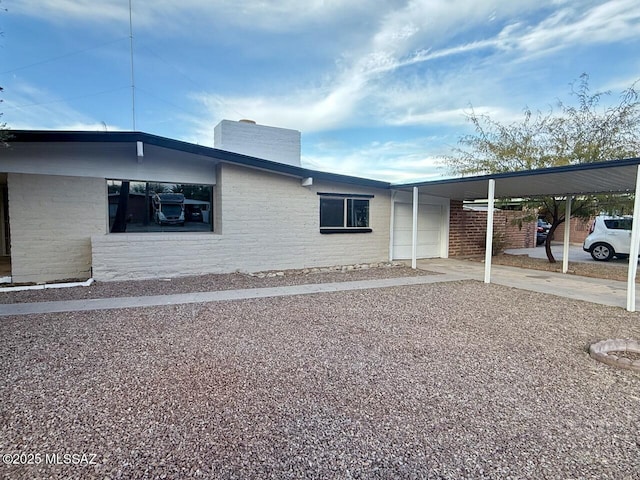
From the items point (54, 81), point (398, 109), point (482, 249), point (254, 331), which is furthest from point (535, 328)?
point (54, 81)

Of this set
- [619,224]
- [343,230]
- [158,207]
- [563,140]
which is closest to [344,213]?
[343,230]

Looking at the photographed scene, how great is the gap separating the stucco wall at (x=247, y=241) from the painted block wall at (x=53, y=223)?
540 millimetres

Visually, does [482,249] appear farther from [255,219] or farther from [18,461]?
[18,461]

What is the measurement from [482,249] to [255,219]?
9.94 meters

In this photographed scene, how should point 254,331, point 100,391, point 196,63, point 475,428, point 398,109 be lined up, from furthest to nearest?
point 398,109 → point 196,63 → point 254,331 → point 100,391 → point 475,428

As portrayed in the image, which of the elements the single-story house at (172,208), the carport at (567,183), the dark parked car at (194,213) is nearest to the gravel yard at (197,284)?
the single-story house at (172,208)

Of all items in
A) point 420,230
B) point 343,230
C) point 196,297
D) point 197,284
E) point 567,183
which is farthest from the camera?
point 420,230

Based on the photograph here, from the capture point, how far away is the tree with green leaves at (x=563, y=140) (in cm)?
1015

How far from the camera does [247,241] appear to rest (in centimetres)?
938

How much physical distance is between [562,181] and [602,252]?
8.12m

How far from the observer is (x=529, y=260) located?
1284 cm

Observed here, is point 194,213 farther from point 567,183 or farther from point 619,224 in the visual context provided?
point 619,224

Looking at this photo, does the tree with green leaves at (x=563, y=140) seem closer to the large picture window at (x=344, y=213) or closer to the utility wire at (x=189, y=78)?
the large picture window at (x=344, y=213)

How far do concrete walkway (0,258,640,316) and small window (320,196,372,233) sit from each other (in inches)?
97.6
